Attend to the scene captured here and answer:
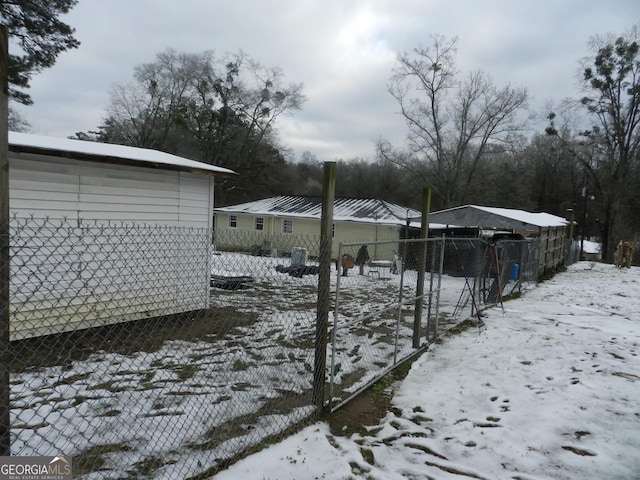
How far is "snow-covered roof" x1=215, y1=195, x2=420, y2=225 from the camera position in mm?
24641

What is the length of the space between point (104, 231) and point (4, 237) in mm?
5788

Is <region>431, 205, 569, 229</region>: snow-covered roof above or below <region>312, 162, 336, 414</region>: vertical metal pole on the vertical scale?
above

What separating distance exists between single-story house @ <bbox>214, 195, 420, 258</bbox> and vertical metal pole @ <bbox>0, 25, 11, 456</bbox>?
20.1 meters

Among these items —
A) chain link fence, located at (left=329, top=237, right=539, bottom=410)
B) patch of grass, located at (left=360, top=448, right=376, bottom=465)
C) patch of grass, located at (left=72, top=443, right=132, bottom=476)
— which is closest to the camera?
patch of grass, located at (left=72, top=443, right=132, bottom=476)

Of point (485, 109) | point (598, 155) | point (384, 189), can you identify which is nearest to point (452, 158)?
point (485, 109)

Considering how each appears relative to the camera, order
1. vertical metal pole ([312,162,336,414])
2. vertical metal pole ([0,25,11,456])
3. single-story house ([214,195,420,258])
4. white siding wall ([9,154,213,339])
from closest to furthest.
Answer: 1. vertical metal pole ([0,25,11,456])
2. vertical metal pole ([312,162,336,414])
3. white siding wall ([9,154,213,339])
4. single-story house ([214,195,420,258])

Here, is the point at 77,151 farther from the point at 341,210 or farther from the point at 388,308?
the point at 341,210

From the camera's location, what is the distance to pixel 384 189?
49312 millimetres

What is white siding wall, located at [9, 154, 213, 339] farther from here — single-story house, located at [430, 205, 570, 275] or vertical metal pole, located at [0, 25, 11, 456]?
single-story house, located at [430, 205, 570, 275]

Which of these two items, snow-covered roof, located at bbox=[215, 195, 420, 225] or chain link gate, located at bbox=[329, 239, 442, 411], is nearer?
chain link gate, located at bbox=[329, 239, 442, 411]

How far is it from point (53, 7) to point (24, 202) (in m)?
14.1

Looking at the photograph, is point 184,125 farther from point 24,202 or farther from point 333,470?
point 333,470

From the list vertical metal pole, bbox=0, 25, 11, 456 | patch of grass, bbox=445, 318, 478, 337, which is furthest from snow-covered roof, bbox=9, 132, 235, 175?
patch of grass, bbox=445, 318, 478, 337

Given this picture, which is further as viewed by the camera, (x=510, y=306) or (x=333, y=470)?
(x=510, y=306)
